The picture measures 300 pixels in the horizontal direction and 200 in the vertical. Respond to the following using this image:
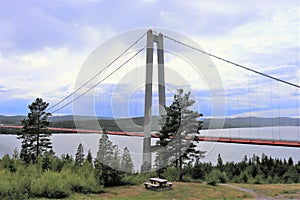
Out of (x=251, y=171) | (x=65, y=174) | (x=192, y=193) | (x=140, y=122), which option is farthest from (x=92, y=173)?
(x=251, y=171)

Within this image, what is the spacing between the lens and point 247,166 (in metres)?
11.3

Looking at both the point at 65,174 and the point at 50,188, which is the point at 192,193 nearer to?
the point at 65,174

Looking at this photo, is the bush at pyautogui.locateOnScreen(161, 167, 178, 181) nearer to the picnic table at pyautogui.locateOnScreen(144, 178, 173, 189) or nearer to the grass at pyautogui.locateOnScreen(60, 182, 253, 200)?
the grass at pyautogui.locateOnScreen(60, 182, 253, 200)

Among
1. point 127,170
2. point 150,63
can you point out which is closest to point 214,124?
point 127,170

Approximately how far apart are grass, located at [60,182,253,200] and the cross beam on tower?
256 centimetres

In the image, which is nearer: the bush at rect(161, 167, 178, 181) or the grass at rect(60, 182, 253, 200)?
the grass at rect(60, 182, 253, 200)

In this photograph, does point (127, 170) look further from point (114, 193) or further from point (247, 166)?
point (247, 166)

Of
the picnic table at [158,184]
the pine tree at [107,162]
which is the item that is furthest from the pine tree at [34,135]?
the picnic table at [158,184]

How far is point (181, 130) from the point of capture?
8.02 metres

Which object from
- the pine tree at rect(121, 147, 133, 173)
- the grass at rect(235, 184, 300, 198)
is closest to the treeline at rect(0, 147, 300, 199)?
the pine tree at rect(121, 147, 133, 173)

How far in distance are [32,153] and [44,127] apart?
2.78 feet

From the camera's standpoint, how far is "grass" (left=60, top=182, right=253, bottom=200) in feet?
20.6

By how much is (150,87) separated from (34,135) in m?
4.49

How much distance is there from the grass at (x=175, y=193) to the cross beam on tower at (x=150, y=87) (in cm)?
256
